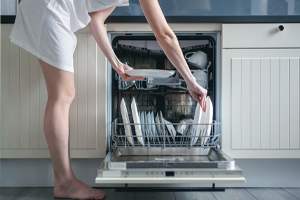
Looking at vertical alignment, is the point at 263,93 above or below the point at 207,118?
above

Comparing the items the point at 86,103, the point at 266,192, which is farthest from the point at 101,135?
the point at 266,192

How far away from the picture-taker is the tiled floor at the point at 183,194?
1197 millimetres

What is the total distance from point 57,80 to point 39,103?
1.01 feet

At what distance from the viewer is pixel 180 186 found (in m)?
1.36

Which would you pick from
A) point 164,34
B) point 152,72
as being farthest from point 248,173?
point 164,34

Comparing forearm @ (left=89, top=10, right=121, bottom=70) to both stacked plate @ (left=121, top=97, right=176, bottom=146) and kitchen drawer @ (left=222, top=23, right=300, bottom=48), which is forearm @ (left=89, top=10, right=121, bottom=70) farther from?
kitchen drawer @ (left=222, top=23, right=300, bottom=48)

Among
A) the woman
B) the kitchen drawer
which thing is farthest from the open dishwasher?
the woman

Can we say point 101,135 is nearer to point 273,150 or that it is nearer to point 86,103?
point 86,103

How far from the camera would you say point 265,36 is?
3.96ft

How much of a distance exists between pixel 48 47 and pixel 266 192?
4.48 feet

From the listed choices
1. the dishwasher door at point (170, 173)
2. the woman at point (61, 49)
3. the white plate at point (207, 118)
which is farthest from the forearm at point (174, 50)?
the dishwasher door at point (170, 173)

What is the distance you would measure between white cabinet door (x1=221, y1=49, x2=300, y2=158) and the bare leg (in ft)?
2.60

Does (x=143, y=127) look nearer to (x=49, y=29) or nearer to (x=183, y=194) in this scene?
(x=183, y=194)

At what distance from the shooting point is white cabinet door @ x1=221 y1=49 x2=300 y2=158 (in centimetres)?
120
